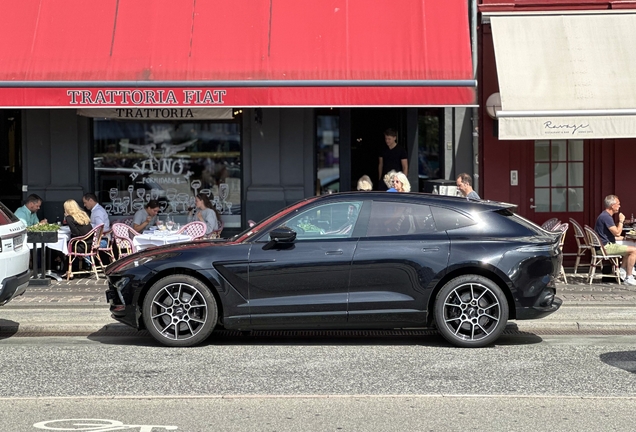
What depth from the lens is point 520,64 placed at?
13.9m

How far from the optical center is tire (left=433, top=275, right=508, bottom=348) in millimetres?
9070

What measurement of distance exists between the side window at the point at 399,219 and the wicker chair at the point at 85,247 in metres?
6.03

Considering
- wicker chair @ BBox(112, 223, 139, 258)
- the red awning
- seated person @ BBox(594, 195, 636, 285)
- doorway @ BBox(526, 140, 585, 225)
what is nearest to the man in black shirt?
the red awning

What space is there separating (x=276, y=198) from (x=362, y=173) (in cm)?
164

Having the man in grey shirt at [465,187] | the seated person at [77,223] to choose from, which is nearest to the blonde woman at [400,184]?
the man in grey shirt at [465,187]

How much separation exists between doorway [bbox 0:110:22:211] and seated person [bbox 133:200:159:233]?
102 inches

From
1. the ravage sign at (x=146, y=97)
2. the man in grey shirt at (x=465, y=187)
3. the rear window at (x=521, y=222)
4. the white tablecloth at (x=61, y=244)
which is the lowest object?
the white tablecloth at (x=61, y=244)

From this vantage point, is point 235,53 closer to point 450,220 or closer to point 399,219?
point 399,219

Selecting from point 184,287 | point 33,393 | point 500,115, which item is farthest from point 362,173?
point 33,393

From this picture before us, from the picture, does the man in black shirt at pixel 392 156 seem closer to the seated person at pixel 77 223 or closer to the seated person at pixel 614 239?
the seated person at pixel 614 239

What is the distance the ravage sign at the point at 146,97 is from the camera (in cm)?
1334

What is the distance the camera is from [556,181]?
15617mm

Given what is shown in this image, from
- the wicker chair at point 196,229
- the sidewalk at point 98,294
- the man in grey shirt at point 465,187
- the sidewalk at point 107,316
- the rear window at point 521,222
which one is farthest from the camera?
the wicker chair at point 196,229

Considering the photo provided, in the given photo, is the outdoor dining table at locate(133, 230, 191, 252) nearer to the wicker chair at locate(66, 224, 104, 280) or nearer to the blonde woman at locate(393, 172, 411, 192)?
the wicker chair at locate(66, 224, 104, 280)
